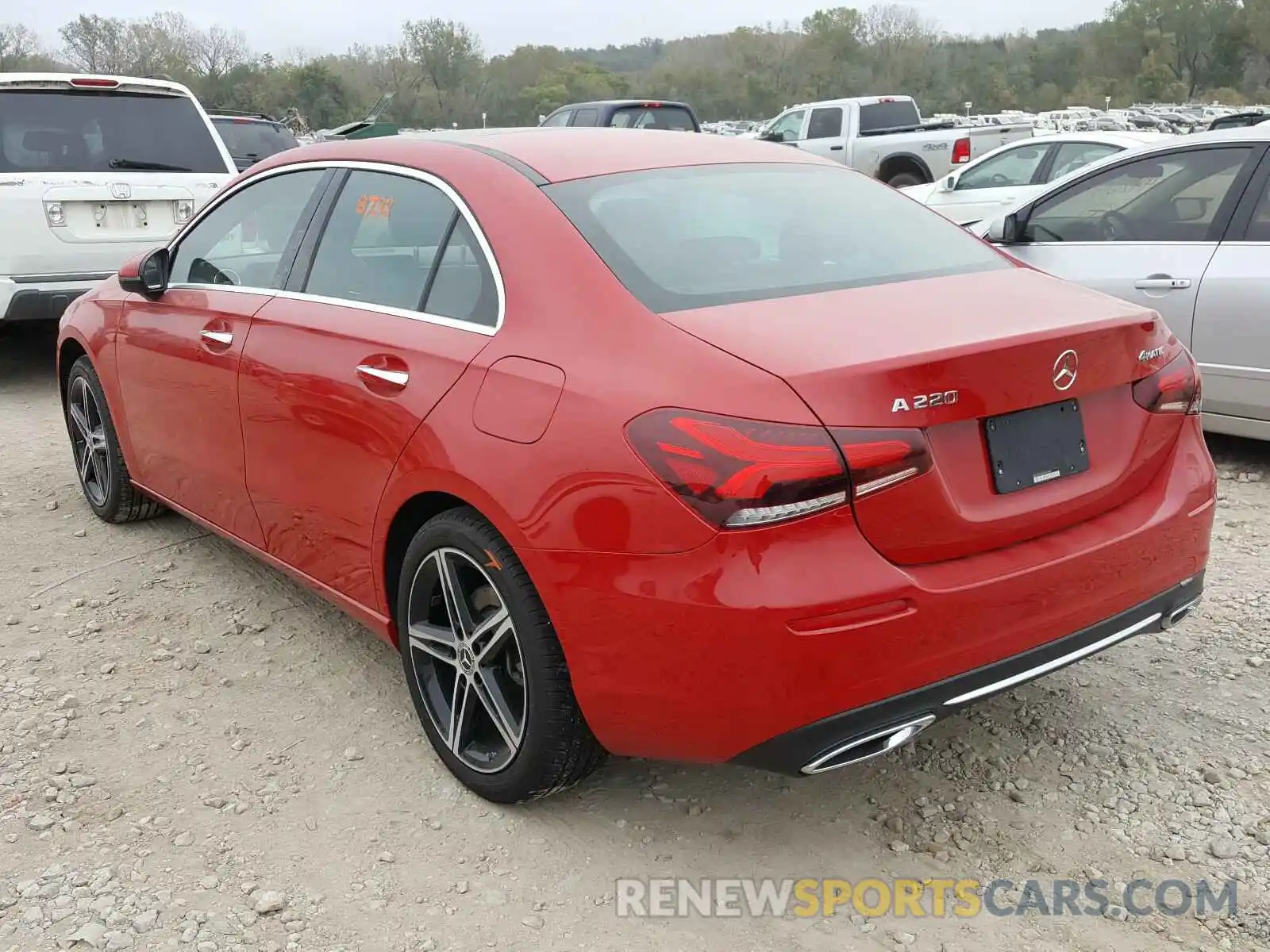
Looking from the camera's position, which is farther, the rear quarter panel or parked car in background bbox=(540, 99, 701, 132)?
parked car in background bbox=(540, 99, 701, 132)

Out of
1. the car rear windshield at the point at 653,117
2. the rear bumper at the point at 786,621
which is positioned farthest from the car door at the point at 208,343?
the car rear windshield at the point at 653,117

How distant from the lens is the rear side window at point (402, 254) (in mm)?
2875

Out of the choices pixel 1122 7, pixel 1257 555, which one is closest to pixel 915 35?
pixel 1122 7

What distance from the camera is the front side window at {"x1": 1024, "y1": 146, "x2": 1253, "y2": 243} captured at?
5.27 meters

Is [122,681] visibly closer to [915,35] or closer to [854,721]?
[854,721]

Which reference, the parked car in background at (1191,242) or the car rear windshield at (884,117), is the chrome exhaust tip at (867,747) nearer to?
the parked car in background at (1191,242)

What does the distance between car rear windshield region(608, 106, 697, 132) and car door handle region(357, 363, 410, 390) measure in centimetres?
1212

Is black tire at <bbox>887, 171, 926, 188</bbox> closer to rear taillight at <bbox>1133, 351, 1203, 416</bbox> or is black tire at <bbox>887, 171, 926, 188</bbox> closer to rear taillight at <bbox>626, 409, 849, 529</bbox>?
rear taillight at <bbox>1133, 351, 1203, 416</bbox>

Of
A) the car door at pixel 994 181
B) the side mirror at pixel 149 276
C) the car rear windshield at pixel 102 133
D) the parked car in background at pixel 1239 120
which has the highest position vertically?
the car rear windshield at pixel 102 133

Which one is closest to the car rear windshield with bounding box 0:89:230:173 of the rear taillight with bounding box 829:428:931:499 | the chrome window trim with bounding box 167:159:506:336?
the chrome window trim with bounding box 167:159:506:336

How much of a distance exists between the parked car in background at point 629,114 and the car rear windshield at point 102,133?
7670 millimetres

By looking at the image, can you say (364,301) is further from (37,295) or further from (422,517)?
(37,295)

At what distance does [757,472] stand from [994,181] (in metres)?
10.2

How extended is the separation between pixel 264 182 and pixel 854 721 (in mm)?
2736
